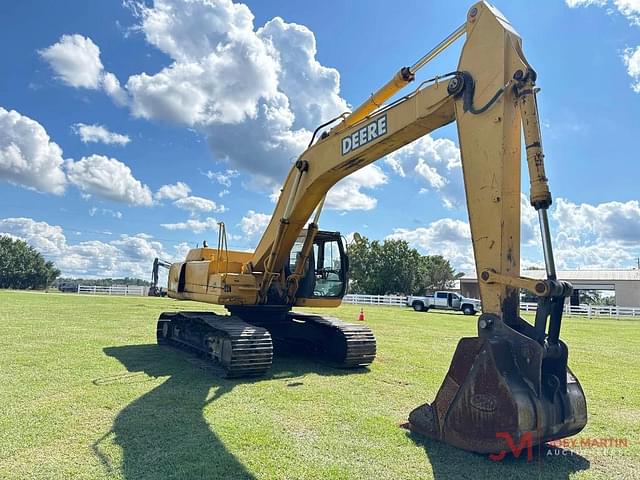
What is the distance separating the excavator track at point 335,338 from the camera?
8508mm

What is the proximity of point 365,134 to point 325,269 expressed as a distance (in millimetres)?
3594

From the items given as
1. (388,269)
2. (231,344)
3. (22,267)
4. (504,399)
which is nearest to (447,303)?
(388,269)

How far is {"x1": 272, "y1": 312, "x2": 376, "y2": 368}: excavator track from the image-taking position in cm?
851

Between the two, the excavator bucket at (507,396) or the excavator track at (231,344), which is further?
the excavator track at (231,344)

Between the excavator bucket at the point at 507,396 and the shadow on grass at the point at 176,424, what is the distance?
1.95m

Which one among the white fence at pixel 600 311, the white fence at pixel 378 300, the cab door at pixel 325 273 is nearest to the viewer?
the cab door at pixel 325 273

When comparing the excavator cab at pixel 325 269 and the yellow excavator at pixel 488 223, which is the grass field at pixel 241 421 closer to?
the yellow excavator at pixel 488 223

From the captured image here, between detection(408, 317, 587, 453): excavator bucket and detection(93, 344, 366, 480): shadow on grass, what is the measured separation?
1947mm

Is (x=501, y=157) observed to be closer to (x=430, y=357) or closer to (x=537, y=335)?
(x=537, y=335)

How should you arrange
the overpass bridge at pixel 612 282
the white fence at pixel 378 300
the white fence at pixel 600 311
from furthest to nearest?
the overpass bridge at pixel 612 282 → the white fence at pixel 378 300 → the white fence at pixel 600 311

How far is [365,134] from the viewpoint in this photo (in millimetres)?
6520

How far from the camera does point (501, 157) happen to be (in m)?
4.80

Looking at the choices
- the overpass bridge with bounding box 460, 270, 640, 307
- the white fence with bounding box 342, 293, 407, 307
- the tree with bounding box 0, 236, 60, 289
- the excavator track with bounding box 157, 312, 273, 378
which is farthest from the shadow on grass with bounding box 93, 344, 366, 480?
the tree with bounding box 0, 236, 60, 289

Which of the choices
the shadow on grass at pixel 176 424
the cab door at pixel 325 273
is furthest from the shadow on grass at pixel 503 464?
the cab door at pixel 325 273
